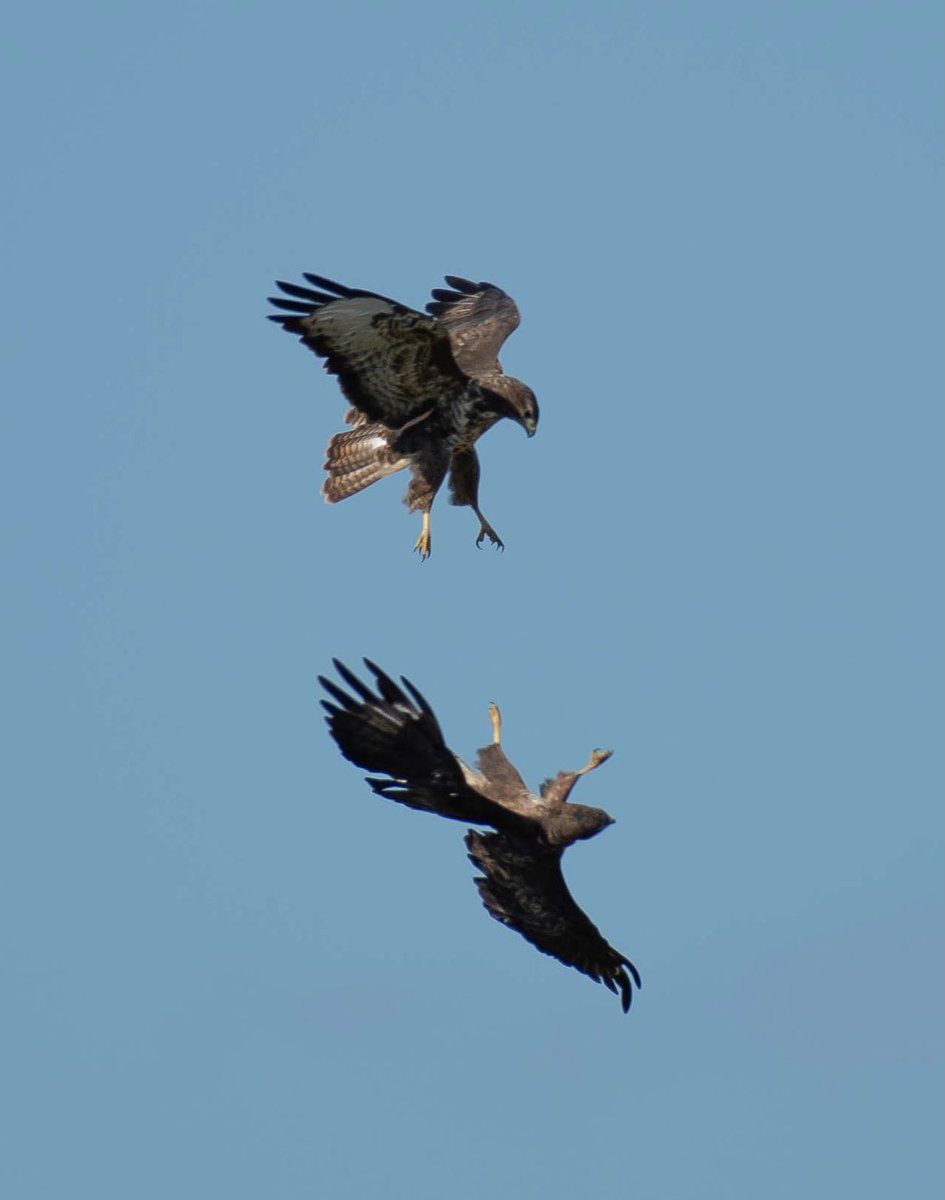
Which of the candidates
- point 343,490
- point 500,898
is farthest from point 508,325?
point 500,898

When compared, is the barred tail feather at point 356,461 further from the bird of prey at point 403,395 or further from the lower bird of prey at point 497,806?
the lower bird of prey at point 497,806

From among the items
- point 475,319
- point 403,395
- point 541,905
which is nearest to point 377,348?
point 403,395

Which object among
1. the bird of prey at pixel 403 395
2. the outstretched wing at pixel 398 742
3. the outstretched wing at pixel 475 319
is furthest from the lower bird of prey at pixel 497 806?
the outstretched wing at pixel 475 319

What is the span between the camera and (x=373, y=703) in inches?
536

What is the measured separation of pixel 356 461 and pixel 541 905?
3.70 m

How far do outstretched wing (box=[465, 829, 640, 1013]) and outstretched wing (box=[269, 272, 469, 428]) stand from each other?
128 inches

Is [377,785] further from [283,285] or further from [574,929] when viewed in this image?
[283,285]

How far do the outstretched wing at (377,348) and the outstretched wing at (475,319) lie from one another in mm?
672

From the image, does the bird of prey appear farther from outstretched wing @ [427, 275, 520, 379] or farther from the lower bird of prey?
the lower bird of prey

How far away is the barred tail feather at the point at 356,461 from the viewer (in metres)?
17.2

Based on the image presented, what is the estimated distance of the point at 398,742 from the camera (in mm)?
13664

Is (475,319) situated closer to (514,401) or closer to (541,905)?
(514,401)

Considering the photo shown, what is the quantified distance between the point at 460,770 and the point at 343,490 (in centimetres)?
409

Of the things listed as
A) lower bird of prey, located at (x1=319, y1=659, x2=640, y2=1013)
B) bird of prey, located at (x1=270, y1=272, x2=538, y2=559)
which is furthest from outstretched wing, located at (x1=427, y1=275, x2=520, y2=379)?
lower bird of prey, located at (x1=319, y1=659, x2=640, y2=1013)
